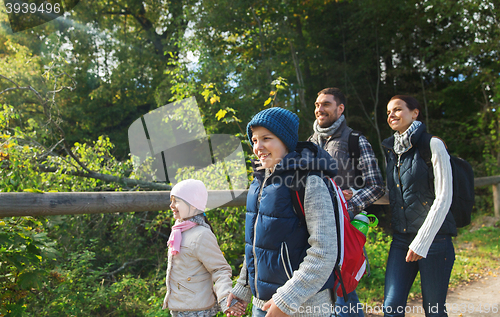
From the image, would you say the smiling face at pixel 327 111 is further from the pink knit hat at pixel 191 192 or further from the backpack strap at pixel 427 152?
the pink knit hat at pixel 191 192

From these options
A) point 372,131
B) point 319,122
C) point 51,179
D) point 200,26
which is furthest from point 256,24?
point 319,122

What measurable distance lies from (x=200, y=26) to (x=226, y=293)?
1016cm

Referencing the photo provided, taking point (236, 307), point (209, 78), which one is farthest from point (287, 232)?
point (209, 78)

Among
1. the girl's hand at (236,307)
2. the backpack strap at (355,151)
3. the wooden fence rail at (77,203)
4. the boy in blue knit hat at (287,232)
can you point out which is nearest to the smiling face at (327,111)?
the backpack strap at (355,151)

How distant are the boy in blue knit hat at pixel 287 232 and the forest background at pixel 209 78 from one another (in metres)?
2.21

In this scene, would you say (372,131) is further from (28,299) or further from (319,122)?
(28,299)

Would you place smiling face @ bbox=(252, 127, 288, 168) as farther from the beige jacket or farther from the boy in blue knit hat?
the beige jacket

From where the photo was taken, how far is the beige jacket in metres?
2.05

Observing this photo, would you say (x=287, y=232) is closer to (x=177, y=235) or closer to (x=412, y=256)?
(x=177, y=235)

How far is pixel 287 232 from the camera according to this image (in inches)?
55.4

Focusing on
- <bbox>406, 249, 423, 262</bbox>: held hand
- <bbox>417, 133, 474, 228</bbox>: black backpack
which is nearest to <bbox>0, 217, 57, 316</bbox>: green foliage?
<bbox>406, 249, 423, 262</bbox>: held hand

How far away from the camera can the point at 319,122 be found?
8.48 ft

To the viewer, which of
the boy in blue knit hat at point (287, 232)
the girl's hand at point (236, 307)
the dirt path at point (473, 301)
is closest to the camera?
the boy in blue knit hat at point (287, 232)

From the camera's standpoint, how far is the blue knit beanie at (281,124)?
4.99ft
